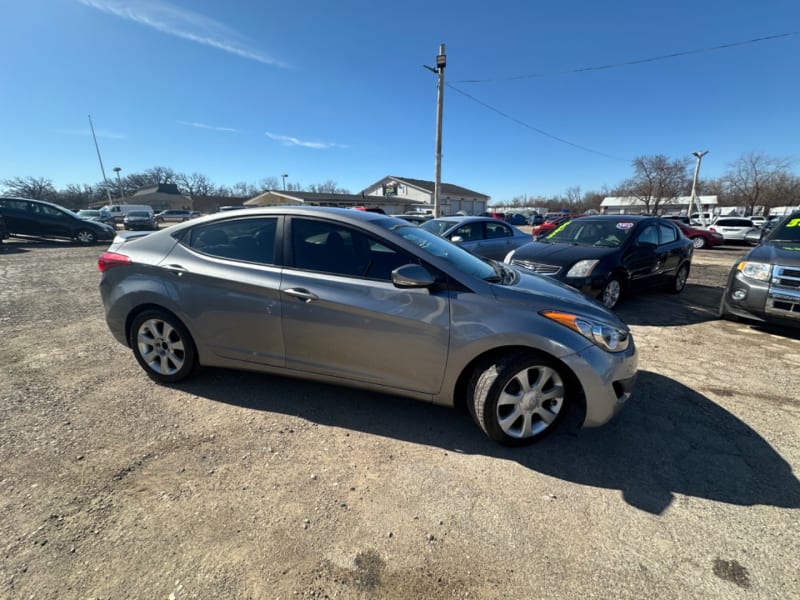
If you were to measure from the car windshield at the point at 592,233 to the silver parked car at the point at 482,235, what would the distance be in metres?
1.41

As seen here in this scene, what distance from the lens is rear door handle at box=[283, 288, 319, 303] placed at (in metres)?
2.66

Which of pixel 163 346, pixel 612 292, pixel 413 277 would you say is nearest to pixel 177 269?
pixel 163 346

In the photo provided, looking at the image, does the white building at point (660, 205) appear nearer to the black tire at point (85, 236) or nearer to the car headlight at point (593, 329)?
the car headlight at point (593, 329)

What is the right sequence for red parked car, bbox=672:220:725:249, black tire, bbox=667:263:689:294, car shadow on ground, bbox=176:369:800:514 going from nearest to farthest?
1. car shadow on ground, bbox=176:369:800:514
2. black tire, bbox=667:263:689:294
3. red parked car, bbox=672:220:725:249

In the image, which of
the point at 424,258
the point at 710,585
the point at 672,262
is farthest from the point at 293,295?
the point at 672,262

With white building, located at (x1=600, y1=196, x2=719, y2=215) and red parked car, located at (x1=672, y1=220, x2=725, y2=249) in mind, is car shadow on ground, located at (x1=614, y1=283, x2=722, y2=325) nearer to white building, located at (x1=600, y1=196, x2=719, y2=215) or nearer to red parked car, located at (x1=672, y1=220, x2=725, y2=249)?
red parked car, located at (x1=672, y1=220, x2=725, y2=249)

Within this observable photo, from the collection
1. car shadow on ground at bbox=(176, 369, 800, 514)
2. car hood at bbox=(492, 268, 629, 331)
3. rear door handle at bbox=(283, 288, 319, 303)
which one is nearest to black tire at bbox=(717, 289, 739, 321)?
car shadow on ground at bbox=(176, 369, 800, 514)

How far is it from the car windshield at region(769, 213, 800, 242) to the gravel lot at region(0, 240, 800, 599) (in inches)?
119

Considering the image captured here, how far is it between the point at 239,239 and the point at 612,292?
539cm

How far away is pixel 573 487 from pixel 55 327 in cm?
619

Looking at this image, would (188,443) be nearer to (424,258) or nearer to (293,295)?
(293,295)

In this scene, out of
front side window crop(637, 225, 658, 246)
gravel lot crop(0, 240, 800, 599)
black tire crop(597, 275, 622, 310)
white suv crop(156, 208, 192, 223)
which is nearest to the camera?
gravel lot crop(0, 240, 800, 599)

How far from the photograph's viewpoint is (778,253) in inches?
183

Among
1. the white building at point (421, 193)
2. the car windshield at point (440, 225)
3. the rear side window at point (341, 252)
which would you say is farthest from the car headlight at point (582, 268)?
the white building at point (421, 193)
